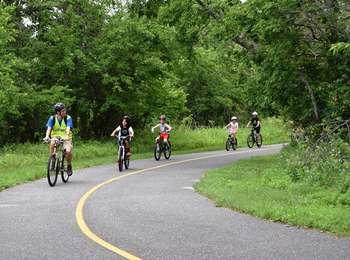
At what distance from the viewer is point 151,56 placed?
3409cm

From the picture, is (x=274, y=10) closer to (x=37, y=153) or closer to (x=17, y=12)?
(x=37, y=153)

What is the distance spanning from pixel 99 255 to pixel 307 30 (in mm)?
14784

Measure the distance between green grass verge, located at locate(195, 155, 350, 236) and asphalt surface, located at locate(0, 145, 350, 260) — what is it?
0.33 meters

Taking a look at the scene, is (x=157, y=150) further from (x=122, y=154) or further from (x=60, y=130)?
(x=60, y=130)

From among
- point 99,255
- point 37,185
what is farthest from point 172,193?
point 99,255

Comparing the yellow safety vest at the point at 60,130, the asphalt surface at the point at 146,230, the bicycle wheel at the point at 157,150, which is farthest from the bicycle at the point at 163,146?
the asphalt surface at the point at 146,230

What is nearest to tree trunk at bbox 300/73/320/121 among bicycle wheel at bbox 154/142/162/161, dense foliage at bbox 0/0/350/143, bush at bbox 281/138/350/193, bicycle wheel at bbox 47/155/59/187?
dense foliage at bbox 0/0/350/143

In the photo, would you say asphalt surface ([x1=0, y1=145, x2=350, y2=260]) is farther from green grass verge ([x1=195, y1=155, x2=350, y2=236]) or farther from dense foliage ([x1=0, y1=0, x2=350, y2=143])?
dense foliage ([x1=0, y1=0, x2=350, y2=143])

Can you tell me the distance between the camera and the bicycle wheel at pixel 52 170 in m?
16.9

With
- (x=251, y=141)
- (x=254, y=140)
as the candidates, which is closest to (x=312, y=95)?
(x=254, y=140)

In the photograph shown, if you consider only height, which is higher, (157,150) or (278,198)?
(157,150)

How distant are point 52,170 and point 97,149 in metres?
14.3

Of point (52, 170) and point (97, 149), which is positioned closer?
point (52, 170)

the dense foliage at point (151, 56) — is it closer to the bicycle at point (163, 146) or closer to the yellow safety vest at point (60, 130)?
the bicycle at point (163, 146)
